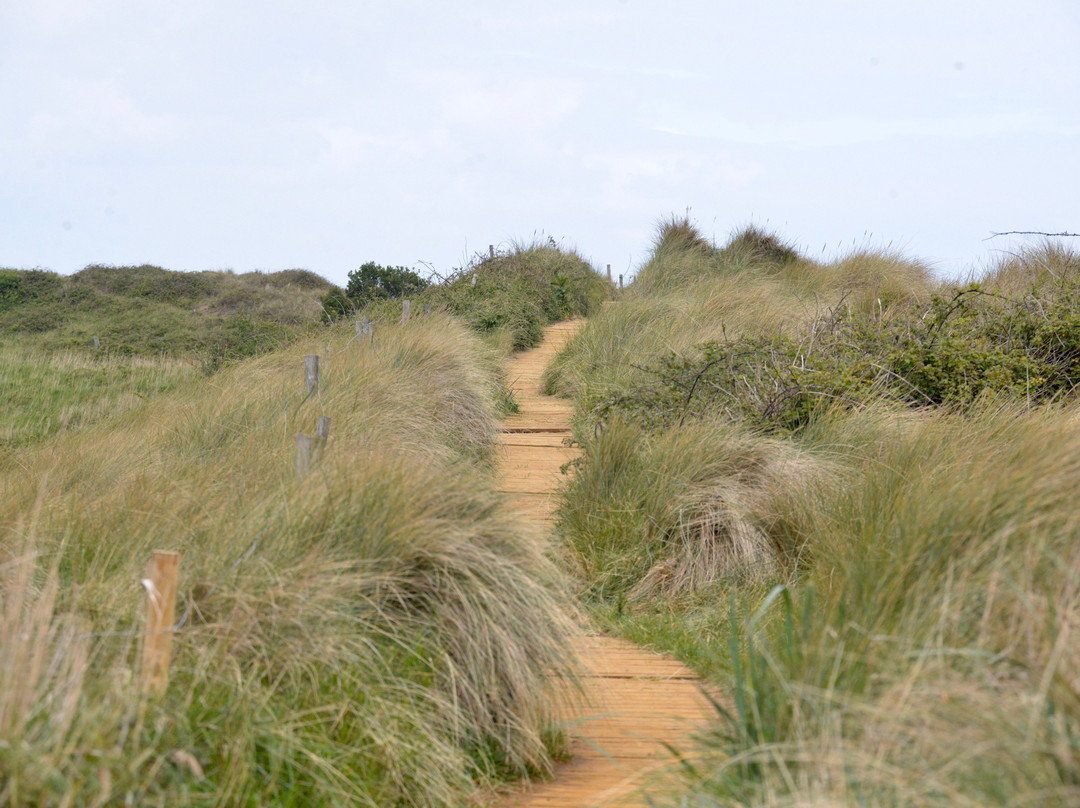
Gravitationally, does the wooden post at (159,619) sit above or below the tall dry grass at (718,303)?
below

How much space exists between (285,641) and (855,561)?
217 centimetres

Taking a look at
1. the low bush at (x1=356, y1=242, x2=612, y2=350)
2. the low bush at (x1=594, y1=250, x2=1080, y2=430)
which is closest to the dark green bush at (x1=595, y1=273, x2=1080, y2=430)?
the low bush at (x1=594, y1=250, x2=1080, y2=430)

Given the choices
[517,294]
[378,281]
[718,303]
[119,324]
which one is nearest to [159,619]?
[718,303]

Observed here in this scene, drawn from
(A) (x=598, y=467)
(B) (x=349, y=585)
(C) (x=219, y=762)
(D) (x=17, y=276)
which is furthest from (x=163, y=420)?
(D) (x=17, y=276)

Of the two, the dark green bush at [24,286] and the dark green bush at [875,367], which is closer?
the dark green bush at [875,367]

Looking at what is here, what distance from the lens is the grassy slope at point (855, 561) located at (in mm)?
2062

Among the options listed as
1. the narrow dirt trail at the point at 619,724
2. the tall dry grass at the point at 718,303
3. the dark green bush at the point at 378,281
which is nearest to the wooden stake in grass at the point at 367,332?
the tall dry grass at the point at 718,303

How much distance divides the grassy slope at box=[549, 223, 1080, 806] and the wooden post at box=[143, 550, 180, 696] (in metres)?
1.45

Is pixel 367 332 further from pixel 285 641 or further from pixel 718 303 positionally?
pixel 285 641

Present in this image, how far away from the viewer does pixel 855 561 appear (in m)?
3.79

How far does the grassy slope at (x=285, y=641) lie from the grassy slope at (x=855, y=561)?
2.79ft

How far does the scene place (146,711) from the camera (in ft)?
8.06

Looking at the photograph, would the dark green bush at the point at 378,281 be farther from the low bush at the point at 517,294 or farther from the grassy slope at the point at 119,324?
the low bush at the point at 517,294

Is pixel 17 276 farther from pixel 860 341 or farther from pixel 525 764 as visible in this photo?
pixel 525 764
